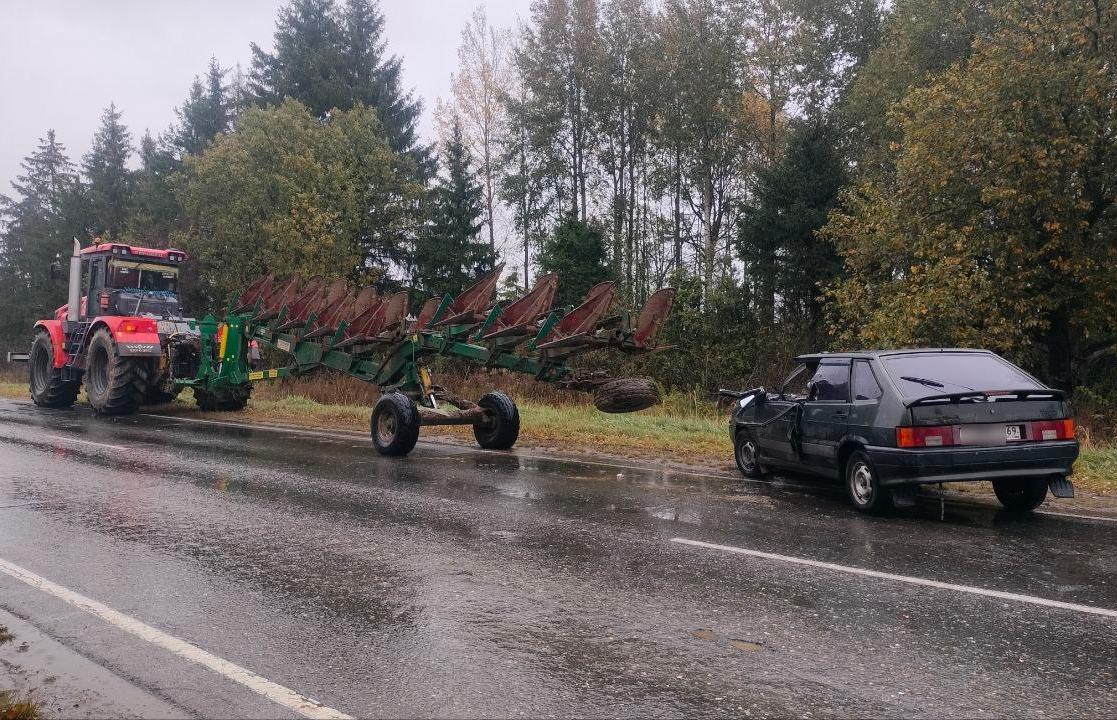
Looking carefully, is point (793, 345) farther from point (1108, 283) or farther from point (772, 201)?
point (1108, 283)

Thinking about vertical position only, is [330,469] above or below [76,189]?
below

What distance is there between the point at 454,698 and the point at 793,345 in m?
25.2

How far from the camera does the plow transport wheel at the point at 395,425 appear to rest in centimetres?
1191

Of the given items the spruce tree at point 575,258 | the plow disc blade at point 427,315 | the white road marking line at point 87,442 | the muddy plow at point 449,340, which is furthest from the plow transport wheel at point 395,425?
the spruce tree at point 575,258

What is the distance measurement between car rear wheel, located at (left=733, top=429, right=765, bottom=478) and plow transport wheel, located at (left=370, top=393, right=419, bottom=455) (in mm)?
4384

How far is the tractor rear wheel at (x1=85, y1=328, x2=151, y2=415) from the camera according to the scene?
17.3 meters

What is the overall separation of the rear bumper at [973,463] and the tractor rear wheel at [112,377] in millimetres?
15035

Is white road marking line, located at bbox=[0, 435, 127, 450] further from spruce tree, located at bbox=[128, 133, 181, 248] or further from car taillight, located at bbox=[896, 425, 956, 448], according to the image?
spruce tree, located at bbox=[128, 133, 181, 248]

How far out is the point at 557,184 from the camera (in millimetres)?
39312

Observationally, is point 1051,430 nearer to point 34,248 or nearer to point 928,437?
point 928,437

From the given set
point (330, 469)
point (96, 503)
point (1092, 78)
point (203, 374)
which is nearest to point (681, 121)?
point (1092, 78)

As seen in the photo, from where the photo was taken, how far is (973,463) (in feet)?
24.5

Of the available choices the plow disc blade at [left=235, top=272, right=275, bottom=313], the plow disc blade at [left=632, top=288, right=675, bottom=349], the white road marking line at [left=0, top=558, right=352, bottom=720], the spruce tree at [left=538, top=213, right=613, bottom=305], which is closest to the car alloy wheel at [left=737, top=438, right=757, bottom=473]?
the plow disc blade at [left=632, top=288, right=675, bottom=349]

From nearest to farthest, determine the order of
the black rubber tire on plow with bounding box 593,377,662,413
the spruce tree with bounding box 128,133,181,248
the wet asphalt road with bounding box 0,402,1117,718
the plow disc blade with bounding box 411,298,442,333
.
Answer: the wet asphalt road with bounding box 0,402,1117,718 < the black rubber tire on plow with bounding box 593,377,662,413 < the plow disc blade with bounding box 411,298,442,333 < the spruce tree with bounding box 128,133,181,248
